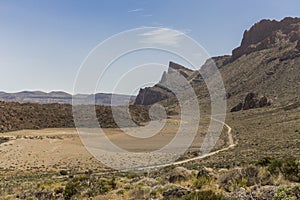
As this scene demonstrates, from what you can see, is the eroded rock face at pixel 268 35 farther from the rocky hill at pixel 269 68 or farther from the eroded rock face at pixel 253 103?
the eroded rock face at pixel 253 103

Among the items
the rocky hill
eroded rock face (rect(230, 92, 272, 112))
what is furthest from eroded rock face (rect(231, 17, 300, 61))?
eroded rock face (rect(230, 92, 272, 112))

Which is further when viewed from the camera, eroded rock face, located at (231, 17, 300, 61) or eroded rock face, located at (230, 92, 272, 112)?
eroded rock face, located at (231, 17, 300, 61)

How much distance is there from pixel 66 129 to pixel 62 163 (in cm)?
3865

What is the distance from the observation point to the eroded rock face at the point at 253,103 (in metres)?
92.5

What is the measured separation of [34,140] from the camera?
186ft

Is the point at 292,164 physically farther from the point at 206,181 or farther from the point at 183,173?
the point at 183,173

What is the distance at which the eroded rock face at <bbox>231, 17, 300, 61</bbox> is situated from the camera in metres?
148

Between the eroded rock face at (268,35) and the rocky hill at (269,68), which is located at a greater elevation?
the eroded rock face at (268,35)

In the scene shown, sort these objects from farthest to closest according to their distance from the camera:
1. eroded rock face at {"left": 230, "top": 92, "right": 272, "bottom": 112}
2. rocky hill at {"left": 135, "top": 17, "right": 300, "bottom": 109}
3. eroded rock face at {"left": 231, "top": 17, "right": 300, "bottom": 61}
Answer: eroded rock face at {"left": 231, "top": 17, "right": 300, "bottom": 61} < rocky hill at {"left": 135, "top": 17, "right": 300, "bottom": 109} < eroded rock face at {"left": 230, "top": 92, "right": 272, "bottom": 112}

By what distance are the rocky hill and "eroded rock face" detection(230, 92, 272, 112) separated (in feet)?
9.18

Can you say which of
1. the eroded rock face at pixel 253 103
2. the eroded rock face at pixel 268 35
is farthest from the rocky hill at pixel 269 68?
the eroded rock face at pixel 253 103

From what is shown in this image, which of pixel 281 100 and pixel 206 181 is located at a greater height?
pixel 281 100

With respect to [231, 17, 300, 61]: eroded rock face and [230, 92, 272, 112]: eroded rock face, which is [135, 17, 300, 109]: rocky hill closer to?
[231, 17, 300, 61]: eroded rock face

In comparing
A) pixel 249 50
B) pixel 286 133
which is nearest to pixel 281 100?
pixel 286 133
